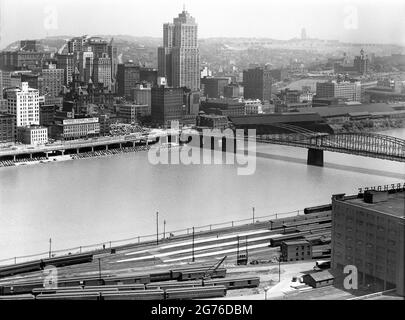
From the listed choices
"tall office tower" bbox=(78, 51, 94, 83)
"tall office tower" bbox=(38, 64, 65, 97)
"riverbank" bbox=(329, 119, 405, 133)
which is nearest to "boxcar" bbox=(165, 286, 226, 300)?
"riverbank" bbox=(329, 119, 405, 133)

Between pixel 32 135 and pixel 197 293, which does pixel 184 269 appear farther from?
pixel 32 135

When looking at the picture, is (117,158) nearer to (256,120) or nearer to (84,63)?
(256,120)

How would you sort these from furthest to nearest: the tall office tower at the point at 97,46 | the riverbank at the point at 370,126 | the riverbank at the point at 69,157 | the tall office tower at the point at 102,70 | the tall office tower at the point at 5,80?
the tall office tower at the point at 102,70 < the tall office tower at the point at 97,46 < the tall office tower at the point at 5,80 < the riverbank at the point at 370,126 < the riverbank at the point at 69,157

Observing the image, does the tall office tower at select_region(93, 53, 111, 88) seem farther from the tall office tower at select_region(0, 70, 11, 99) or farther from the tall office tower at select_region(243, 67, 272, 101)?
the tall office tower at select_region(243, 67, 272, 101)

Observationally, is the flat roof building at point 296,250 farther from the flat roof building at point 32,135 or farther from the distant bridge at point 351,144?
the flat roof building at point 32,135

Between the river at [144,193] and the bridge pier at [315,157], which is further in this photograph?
the bridge pier at [315,157]

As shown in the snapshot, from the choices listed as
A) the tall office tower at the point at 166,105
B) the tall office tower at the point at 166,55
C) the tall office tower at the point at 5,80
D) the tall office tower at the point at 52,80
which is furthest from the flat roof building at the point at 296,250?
the tall office tower at the point at 52,80
